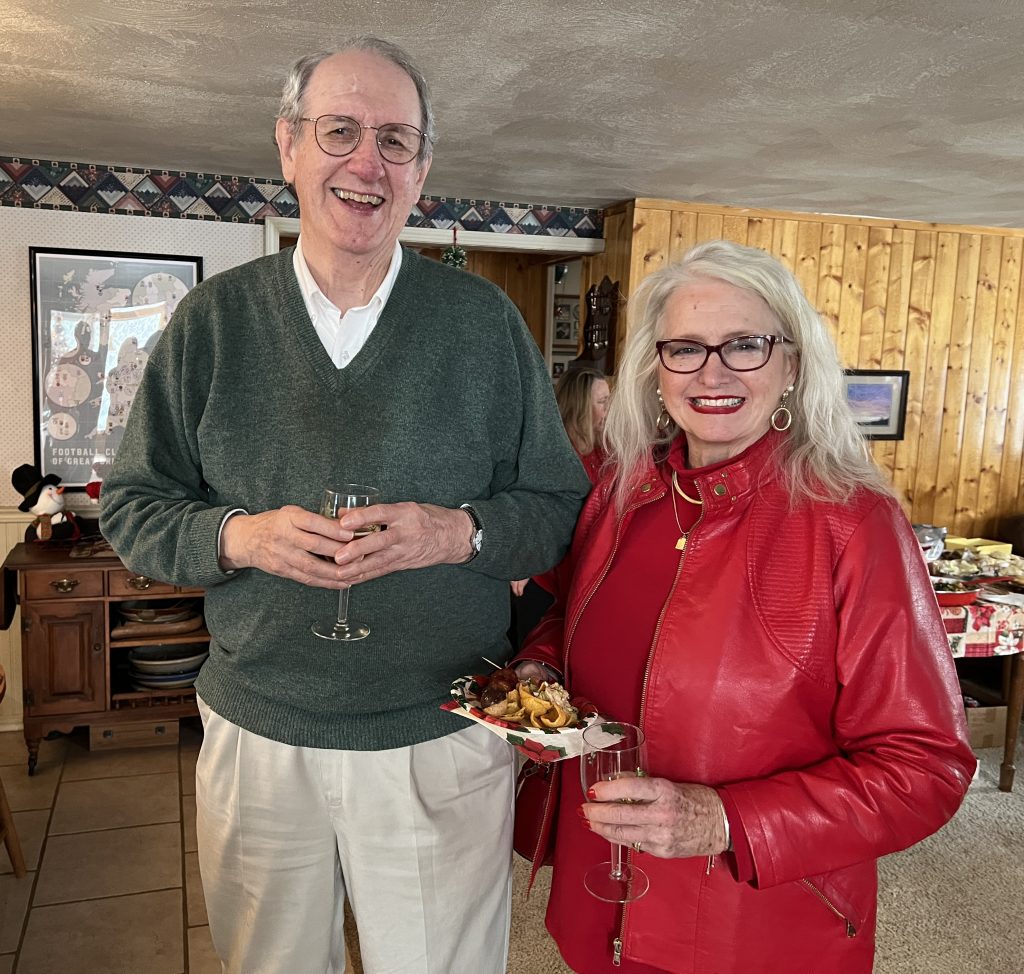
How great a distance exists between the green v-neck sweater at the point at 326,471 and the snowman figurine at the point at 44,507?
2.93m

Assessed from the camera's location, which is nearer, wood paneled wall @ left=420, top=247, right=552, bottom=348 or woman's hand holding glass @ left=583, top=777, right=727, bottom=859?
woman's hand holding glass @ left=583, top=777, right=727, bottom=859

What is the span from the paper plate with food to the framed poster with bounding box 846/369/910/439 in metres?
4.36

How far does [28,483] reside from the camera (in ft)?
13.4

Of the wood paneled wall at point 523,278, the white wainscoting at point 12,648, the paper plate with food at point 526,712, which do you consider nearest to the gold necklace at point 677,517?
the paper plate with food at point 526,712

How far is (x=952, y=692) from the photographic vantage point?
3.87 feet

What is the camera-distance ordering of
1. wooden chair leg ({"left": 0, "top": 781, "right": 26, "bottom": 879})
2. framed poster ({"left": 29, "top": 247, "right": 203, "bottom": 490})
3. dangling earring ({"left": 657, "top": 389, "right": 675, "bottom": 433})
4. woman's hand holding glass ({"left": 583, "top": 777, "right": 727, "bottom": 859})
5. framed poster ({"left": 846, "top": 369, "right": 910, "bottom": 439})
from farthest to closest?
1. framed poster ({"left": 846, "top": 369, "right": 910, "bottom": 439})
2. framed poster ({"left": 29, "top": 247, "right": 203, "bottom": 490})
3. wooden chair leg ({"left": 0, "top": 781, "right": 26, "bottom": 879})
4. dangling earring ({"left": 657, "top": 389, "right": 675, "bottom": 433})
5. woman's hand holding glass ({"left": 583, "top": 777, "right": 727, "bottom": 859})

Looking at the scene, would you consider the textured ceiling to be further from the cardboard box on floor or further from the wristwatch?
the cardboard box on floor

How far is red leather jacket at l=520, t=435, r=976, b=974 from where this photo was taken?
1151 mm

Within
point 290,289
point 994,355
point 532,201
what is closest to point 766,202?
point 532,201

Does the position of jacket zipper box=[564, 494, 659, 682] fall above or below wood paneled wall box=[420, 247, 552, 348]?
below

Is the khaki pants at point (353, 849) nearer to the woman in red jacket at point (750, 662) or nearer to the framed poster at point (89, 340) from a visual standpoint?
the woman in red jacket at point (750, 662)

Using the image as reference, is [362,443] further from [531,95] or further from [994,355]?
[994,355]

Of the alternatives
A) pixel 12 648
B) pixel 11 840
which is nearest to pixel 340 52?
pixel 11 840

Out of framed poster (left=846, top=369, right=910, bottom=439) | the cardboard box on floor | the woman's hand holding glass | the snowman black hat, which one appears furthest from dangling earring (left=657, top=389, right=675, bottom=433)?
framed poster (left=846, top=369, right=910, bottom=439)
